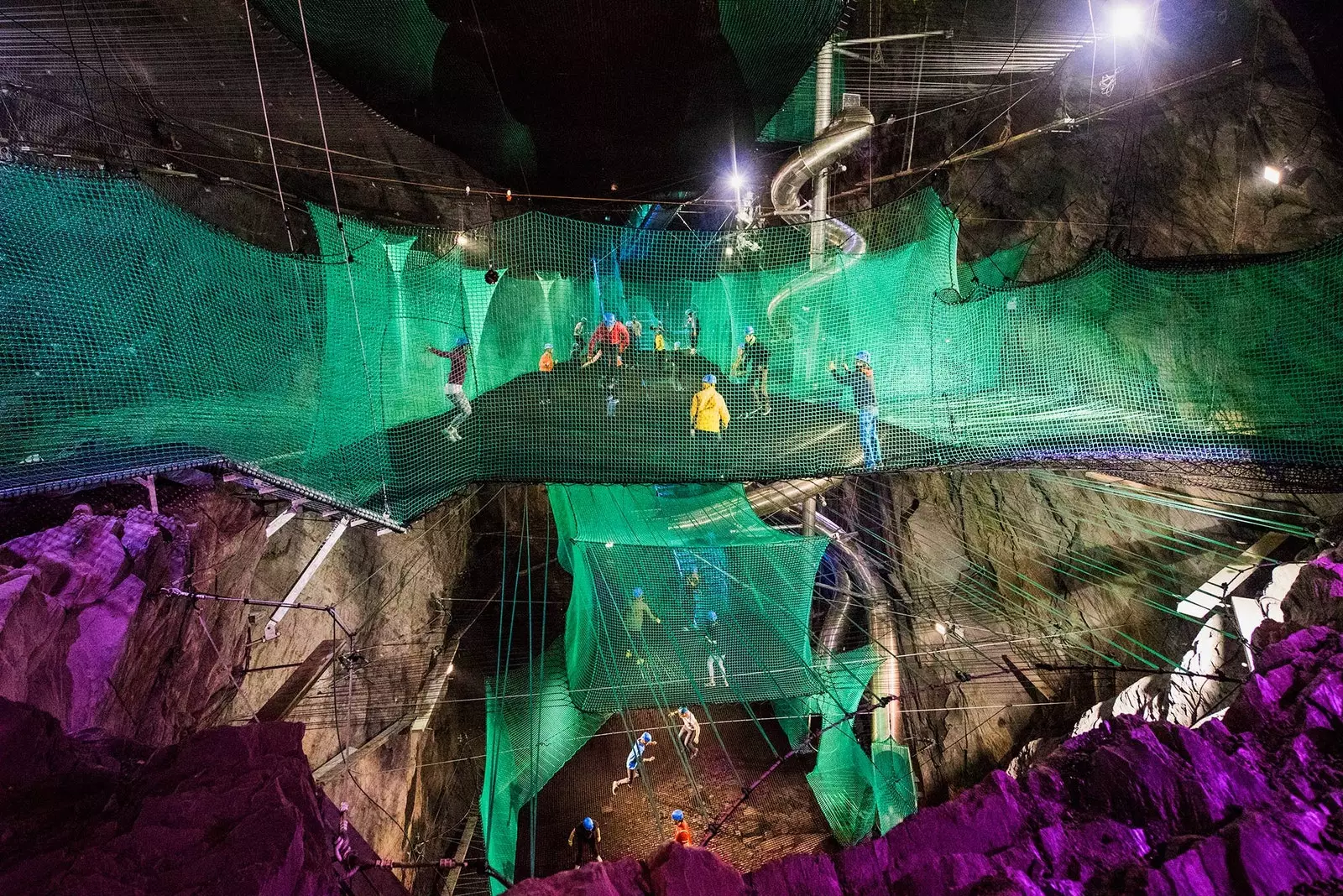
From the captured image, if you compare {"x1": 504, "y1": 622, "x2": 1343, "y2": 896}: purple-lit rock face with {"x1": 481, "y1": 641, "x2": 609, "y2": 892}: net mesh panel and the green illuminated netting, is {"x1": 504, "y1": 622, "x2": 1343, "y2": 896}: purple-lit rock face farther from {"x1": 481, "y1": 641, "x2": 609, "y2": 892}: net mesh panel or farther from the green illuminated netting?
{"x1": 481, "y1": 641, "x2": 609, "y2": 892}: net mesh panel

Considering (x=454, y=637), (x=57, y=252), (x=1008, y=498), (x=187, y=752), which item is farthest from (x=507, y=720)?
(x=1008, y=498)

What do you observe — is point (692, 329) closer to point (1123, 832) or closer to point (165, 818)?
point (1123, 832)

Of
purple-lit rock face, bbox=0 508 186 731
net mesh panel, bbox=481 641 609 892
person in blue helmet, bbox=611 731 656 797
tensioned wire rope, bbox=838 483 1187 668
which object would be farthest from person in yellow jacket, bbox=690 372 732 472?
person in blue helmet, bbox=611 731 656 797

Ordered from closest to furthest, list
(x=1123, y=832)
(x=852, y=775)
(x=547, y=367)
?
(x=1123, y=832)
(x=547, y=367)
(x=852, y=775)

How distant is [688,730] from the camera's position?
23.7 ft

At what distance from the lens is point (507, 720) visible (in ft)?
18.6

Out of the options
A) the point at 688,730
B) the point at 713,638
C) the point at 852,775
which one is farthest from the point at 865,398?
the point at 688,730

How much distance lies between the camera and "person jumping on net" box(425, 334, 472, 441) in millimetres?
3934

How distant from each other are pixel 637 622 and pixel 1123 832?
3.63 m

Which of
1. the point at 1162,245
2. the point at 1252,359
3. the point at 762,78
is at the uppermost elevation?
the point at 762,78

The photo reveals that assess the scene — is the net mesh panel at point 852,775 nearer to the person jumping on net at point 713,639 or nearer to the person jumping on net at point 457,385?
the person jumping on net at point 713,639

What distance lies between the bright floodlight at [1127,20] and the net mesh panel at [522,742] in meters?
7.45

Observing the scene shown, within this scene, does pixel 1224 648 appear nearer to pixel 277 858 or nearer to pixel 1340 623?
pixel 1340 623

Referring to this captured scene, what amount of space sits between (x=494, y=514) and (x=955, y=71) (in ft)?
25.5
